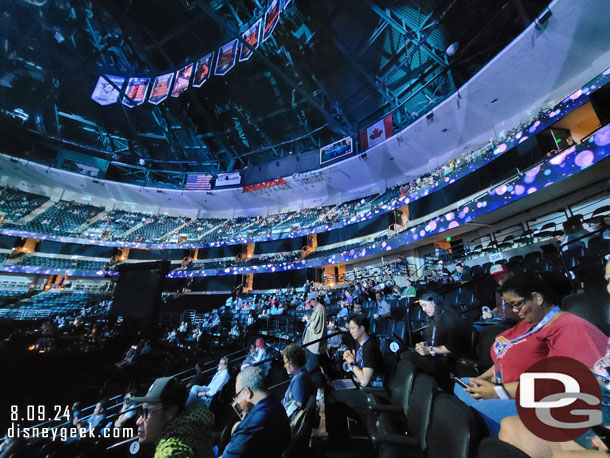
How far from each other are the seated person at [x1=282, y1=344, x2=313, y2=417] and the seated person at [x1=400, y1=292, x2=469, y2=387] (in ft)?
3.80

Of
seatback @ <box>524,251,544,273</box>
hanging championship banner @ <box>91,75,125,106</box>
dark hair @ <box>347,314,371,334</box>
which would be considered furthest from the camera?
hanging championship banner @ <box>91,75,125,106</box>

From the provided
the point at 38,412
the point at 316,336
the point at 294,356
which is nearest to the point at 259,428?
the point at 294,356

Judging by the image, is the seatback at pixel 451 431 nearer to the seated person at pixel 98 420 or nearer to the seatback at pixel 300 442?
the seatback at pixel 300 442

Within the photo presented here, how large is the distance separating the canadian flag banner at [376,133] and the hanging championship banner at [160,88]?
14.6m

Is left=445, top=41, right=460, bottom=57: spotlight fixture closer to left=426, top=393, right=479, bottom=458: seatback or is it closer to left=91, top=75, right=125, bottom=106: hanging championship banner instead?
left=426, top=393, right=479, bottom=458: seatback

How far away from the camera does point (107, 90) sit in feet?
65.9

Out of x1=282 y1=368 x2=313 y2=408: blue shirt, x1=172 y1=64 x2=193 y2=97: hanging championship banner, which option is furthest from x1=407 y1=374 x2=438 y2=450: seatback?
x1=172 y1=64 x2=193 y2=97: hanging championship banner

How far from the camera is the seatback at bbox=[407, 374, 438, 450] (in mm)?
1581

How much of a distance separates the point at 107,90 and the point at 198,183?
391 inches

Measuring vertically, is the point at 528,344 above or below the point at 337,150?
below

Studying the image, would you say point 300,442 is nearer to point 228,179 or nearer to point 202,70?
point 202,70

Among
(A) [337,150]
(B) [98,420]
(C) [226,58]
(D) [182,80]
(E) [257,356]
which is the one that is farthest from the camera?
(D) [182,80]

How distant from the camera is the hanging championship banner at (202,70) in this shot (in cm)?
1641

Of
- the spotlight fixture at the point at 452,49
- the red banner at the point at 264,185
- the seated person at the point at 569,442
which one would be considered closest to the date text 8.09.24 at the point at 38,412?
the seated person at the point at 569,442
